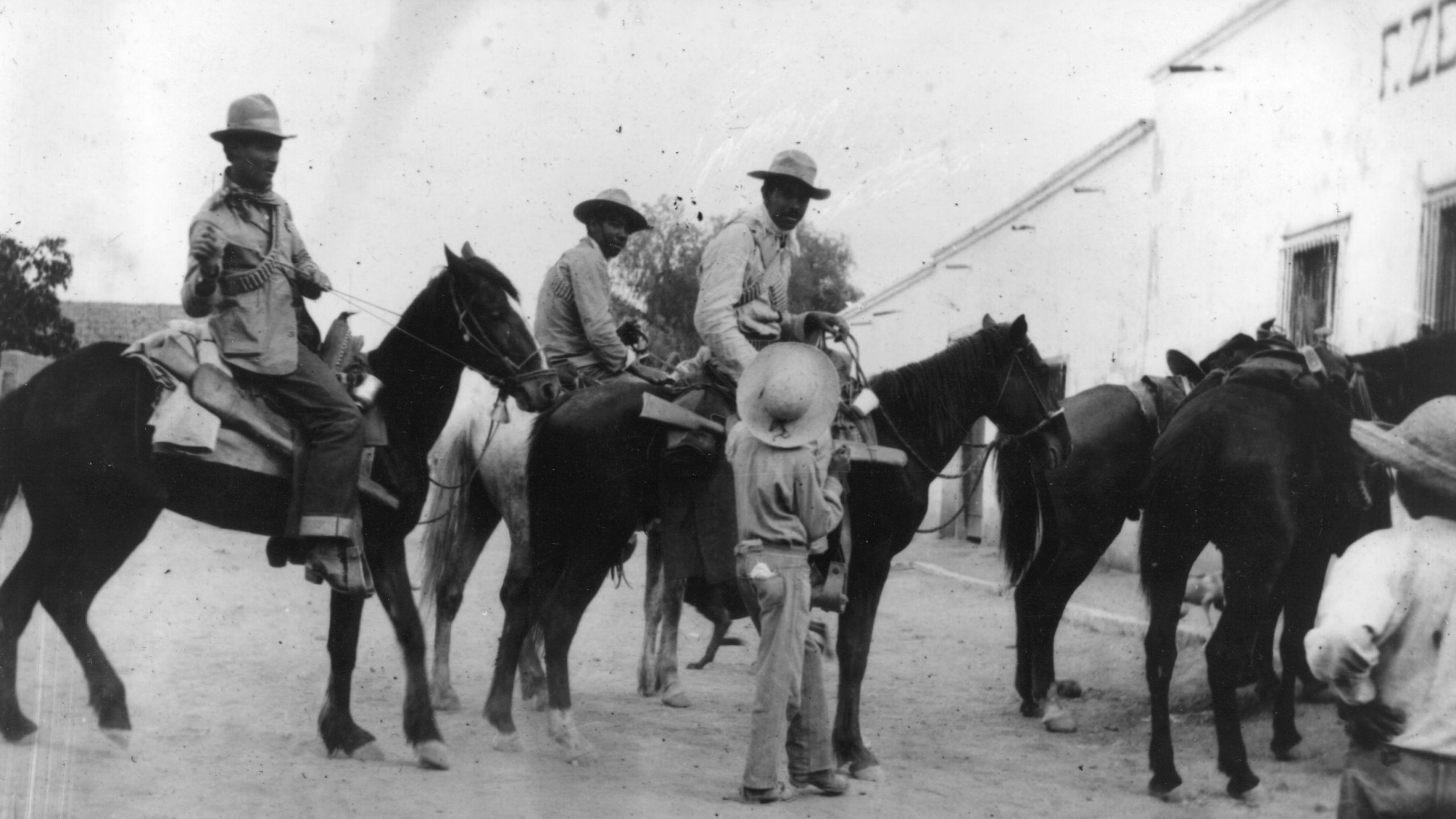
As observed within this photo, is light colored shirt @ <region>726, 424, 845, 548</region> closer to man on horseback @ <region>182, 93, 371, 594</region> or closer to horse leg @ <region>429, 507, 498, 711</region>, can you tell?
man on horseback @ <region>182, 93, 371, 594</region>

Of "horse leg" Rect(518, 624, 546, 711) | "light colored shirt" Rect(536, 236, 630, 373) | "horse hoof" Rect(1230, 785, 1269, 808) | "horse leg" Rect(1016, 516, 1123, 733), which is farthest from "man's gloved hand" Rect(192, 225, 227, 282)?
"horse hoof" Rect(1230, 785, 1269, 808)

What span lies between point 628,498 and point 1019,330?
7.44 ft

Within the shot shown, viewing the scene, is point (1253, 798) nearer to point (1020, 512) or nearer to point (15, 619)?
point (1020, 512)

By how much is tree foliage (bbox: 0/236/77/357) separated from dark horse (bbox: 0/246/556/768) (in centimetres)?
60

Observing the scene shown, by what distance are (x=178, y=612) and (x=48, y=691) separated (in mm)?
3591

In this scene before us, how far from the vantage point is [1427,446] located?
3.12m

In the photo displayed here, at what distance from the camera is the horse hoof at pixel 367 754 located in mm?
6031

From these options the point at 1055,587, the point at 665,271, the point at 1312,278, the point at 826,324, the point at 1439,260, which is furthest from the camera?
the point at 665,271

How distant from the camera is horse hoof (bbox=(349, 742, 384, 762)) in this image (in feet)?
19.8

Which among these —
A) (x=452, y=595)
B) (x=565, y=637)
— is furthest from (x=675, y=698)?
(x=565, y=637)

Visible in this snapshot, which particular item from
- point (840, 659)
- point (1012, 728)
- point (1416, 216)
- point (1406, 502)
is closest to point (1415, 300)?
point (1416, 216)

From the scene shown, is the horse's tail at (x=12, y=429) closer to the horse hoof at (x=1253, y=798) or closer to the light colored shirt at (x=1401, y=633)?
the light colored shirt at (x=1401, y=633)

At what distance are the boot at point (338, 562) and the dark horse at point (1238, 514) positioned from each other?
378 centimetres

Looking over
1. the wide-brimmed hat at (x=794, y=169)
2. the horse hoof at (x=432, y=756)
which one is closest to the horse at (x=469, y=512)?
the horse hoof at (x=432, y=756)
